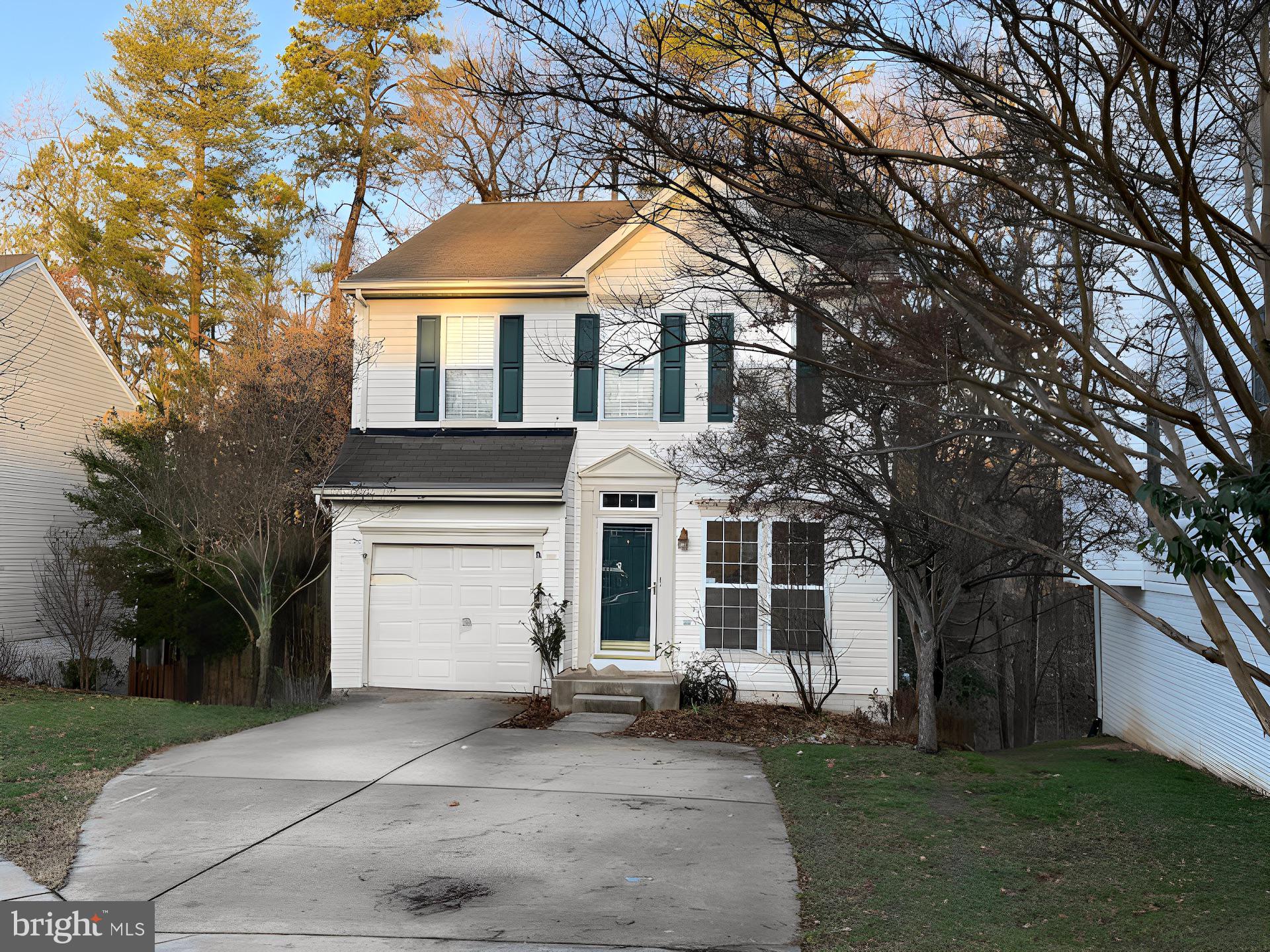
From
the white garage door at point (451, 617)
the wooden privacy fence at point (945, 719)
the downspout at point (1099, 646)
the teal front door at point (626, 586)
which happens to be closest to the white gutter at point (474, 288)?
the teal front door at point (626, 586)

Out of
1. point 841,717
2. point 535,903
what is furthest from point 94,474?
point 535,903

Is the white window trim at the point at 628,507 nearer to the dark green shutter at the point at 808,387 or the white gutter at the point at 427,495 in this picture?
the white gutter at the point at 427,495

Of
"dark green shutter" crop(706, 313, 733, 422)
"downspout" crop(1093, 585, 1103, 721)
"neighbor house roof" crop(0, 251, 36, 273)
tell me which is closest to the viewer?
"dark green shutter" crop(706, 313, 733, 422)

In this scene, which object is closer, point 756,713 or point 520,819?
point 520,819

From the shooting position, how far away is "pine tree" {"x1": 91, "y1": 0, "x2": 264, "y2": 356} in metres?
25.1

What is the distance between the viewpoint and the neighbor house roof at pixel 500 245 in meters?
16.1

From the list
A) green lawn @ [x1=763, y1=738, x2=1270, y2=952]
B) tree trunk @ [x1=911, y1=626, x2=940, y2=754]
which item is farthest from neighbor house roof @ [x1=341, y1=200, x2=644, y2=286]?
green lawn @ [x1=763, y1=738, x2=1270, y2=952]

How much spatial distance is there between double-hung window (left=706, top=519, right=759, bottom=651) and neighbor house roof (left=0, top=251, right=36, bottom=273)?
1471cm

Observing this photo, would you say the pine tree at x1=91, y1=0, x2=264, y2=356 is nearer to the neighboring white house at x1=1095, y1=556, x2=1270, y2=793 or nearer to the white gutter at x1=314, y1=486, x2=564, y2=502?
the white gutter at x1=314, y1=486, x2=564, y2=502

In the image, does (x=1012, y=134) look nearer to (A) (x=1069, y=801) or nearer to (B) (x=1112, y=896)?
(B) (x=1112, y=896)

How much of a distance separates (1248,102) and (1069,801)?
6138mm

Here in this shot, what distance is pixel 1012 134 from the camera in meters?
5.81

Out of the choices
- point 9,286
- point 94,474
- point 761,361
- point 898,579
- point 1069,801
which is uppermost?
point 9,286

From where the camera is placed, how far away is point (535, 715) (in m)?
13.6
